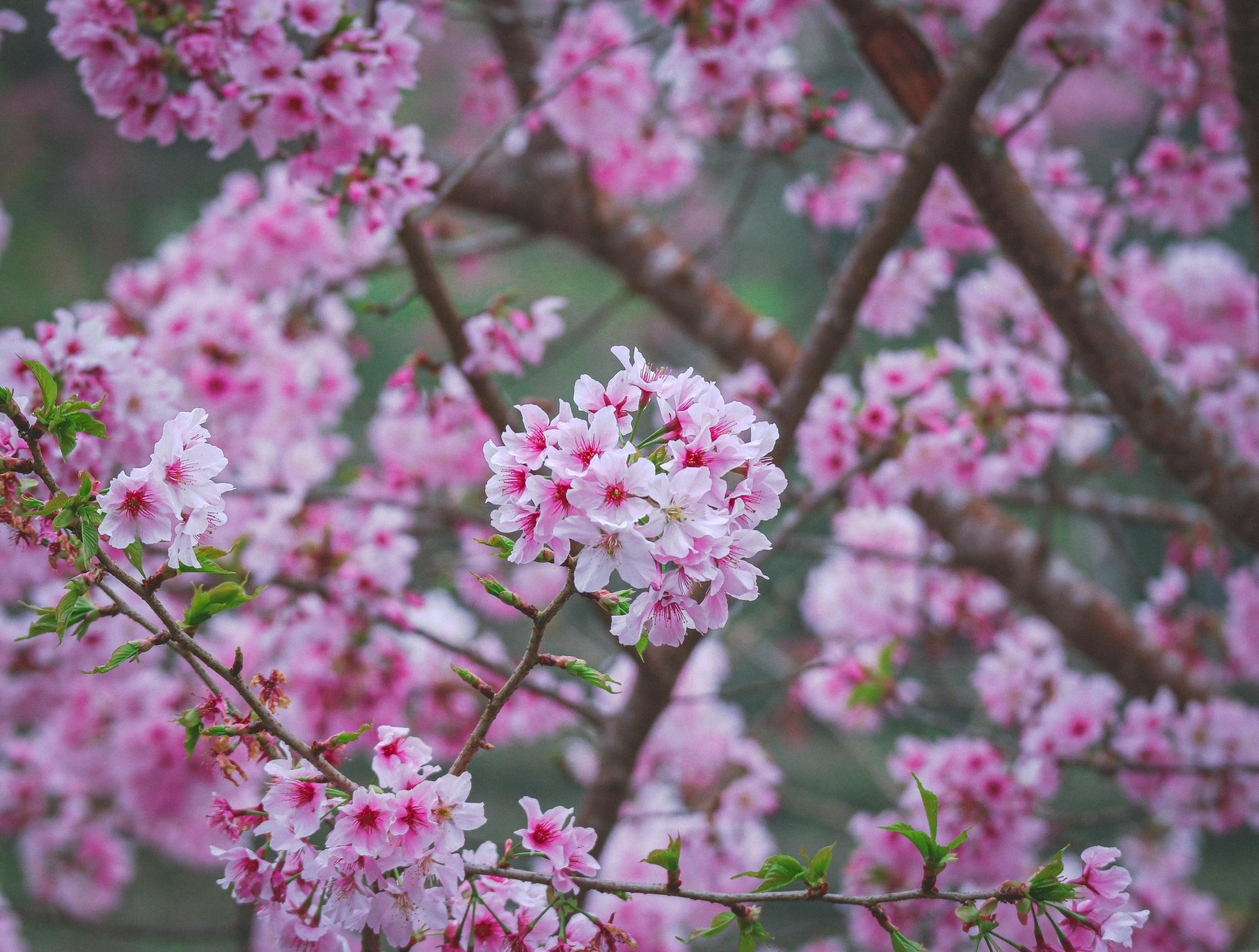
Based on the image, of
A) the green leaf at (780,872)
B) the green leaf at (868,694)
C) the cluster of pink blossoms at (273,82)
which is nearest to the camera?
the green leaf at (780,872)

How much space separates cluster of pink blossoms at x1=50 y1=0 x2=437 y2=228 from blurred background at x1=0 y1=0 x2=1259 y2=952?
7.02ft

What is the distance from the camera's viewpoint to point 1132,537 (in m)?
4.52

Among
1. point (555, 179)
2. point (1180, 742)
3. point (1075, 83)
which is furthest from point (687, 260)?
point (1075, 83)

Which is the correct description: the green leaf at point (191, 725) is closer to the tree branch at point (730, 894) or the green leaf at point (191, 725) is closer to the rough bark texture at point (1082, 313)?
the tree branch at point (730, 894)

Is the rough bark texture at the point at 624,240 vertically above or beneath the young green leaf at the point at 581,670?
above

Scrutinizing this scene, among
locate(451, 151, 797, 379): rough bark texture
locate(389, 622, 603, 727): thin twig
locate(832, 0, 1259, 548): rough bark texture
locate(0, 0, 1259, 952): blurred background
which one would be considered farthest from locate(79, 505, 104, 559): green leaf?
locate(0, 0, 1259, 952): blurred background

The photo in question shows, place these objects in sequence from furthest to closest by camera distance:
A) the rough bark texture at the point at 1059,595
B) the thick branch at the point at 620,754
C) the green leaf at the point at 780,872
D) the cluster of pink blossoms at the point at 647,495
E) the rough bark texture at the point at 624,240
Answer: the rough bark texture at the point at 624,240, the rough bark texture at the point at 1059,595, the thick branch at the point at 620,754, the green leaf at the point at 780,872, the cluster of pink blossoms at the point at 647,495

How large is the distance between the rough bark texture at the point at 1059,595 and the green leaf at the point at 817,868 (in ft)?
4.56

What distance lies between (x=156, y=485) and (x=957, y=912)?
0.71 m

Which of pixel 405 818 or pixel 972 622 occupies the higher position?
pixel 972 622

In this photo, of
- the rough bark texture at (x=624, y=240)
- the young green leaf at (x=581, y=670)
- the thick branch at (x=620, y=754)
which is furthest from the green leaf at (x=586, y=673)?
the rough bark texture at (x=624, y=240)

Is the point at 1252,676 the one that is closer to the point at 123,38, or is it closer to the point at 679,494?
the point at 679,494

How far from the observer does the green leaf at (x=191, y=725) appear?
665 millimetres

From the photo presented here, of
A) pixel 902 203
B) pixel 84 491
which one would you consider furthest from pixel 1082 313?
pixel 84 491
